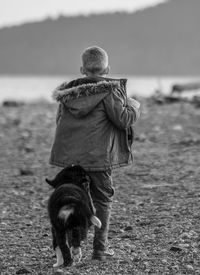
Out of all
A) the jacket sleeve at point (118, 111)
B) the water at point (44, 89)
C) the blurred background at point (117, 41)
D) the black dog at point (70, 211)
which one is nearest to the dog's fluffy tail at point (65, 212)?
the black dog at point (70, 211)

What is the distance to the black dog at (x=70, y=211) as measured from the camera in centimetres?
493

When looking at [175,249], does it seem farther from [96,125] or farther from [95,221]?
[96,125]

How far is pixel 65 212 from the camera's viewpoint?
16.0 ft

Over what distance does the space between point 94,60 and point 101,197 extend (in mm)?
959

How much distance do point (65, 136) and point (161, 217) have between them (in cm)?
181

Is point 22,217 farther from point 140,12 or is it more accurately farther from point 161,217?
point 140,12

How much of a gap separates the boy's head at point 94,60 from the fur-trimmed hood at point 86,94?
9cm

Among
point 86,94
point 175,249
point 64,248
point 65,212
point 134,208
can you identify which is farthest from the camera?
point 134,208

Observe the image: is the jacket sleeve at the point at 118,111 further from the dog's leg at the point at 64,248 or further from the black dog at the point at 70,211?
the dog's leg at the point at 64,248

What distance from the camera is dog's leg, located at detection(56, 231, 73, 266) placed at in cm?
498

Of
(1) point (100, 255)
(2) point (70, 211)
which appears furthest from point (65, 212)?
(1) point (100, 255)

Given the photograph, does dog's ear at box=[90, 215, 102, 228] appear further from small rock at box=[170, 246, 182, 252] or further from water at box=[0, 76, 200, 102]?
water at box=[0, 76, 200, 102]

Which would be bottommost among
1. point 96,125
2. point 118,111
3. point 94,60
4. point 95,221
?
point 95,221

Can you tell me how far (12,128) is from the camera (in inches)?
632
